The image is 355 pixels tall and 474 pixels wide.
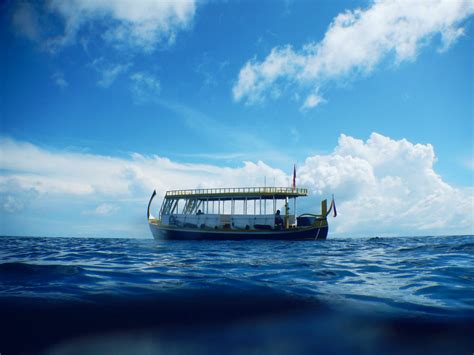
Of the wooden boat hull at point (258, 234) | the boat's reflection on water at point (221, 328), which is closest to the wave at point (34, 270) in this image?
the boat's reflection on water at point (221, 328)

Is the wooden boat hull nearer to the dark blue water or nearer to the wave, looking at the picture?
the dark blue water

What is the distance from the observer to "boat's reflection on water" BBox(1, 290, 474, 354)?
2.93m

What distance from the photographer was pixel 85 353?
2838mm

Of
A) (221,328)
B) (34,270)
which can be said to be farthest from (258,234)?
(221,328)

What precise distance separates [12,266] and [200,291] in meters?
5.74

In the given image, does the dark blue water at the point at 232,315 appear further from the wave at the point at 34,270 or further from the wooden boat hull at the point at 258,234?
the wooden boat hull at the point at 258,234

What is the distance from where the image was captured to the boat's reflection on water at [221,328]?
293cm

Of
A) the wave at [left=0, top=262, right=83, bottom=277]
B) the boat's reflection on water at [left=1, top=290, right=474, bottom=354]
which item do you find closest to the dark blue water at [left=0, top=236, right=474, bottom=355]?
the boat's reflection on water at [left=1, top=290, right=474, bottom=354]

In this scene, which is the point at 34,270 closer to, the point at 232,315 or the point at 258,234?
the point at 232,315

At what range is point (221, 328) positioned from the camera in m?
3.40

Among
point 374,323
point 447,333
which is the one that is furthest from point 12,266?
point 447,333

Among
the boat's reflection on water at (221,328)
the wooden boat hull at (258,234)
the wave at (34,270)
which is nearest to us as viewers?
the boat's reflection on water at (221,328)

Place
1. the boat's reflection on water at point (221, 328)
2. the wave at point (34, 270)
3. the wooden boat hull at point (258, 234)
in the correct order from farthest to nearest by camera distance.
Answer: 1. the wooden boat hull at point (258, 234)
2. the wave at point (34, 270)
3. the boat's reflection on water at point (221, 328)

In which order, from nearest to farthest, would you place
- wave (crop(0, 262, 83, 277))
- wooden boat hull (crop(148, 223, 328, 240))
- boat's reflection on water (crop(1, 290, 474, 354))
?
boat's reflection on water (crop(1, 290, 474, 354)) → wave (crop(0, 262, 83, 277)) → wooden boat hull (crop(148, 223, 328, 240))
